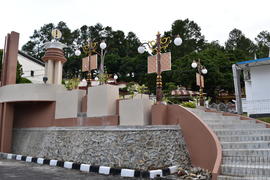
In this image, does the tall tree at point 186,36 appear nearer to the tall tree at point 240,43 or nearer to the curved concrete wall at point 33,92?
the tall tree at point 240,43

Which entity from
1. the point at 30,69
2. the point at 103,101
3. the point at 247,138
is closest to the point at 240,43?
the point at 30,69

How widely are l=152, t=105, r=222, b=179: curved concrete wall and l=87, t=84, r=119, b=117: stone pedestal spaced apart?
5.02 feet

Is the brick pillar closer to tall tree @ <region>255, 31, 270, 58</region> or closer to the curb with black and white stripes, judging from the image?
the curb with black and white stripes

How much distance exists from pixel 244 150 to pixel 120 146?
3.31 m

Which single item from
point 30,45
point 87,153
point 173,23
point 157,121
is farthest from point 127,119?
point 30,45

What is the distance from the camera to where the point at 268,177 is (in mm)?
4473

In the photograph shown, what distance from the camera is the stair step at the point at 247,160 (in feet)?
16.6

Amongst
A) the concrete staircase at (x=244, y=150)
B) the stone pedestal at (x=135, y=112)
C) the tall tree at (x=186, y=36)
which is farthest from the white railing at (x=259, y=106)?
the tall tree at (x=186, y=36)

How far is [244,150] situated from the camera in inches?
214

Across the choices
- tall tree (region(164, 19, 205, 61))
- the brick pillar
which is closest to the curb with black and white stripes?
the brick pillar

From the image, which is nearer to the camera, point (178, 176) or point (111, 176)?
point (178, 176)

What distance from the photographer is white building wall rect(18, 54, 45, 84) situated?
31125 mm

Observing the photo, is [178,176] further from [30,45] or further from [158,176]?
[30,45]

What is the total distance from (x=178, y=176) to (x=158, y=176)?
47 cm
